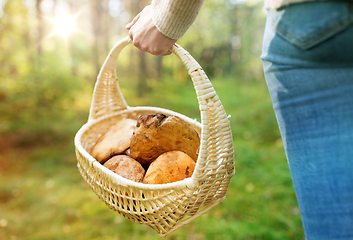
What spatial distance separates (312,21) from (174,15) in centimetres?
40

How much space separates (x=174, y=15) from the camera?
0.81 meters

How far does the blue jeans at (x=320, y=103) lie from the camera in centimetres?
60

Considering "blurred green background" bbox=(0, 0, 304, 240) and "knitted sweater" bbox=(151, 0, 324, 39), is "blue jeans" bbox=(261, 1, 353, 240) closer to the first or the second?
"knitted sweater" bbox=(151, 0, 324, 39)

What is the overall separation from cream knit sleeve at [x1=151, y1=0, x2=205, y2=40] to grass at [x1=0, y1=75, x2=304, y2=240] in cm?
200

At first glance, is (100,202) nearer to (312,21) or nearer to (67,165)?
(67,165)

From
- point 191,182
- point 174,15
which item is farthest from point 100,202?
point 174,15

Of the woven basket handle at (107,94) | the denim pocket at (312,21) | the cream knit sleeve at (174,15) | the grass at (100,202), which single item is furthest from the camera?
the grass at (100,202)

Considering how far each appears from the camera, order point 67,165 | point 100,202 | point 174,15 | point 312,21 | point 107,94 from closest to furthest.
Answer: point 312,21, point 174,15, point 107,94, point 100,202, point 67,165

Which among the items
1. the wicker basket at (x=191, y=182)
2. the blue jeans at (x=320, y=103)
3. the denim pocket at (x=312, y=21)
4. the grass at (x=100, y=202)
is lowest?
the grass at (x=100, y=202)

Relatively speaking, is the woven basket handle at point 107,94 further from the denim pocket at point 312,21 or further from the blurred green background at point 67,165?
the blurred green background at point 67,165

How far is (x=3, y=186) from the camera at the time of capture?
10.9 ft

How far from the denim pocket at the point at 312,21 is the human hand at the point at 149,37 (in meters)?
0.39

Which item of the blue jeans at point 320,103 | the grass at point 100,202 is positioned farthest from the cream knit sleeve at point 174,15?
the grass at point 100,202

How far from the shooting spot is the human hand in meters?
0.88
